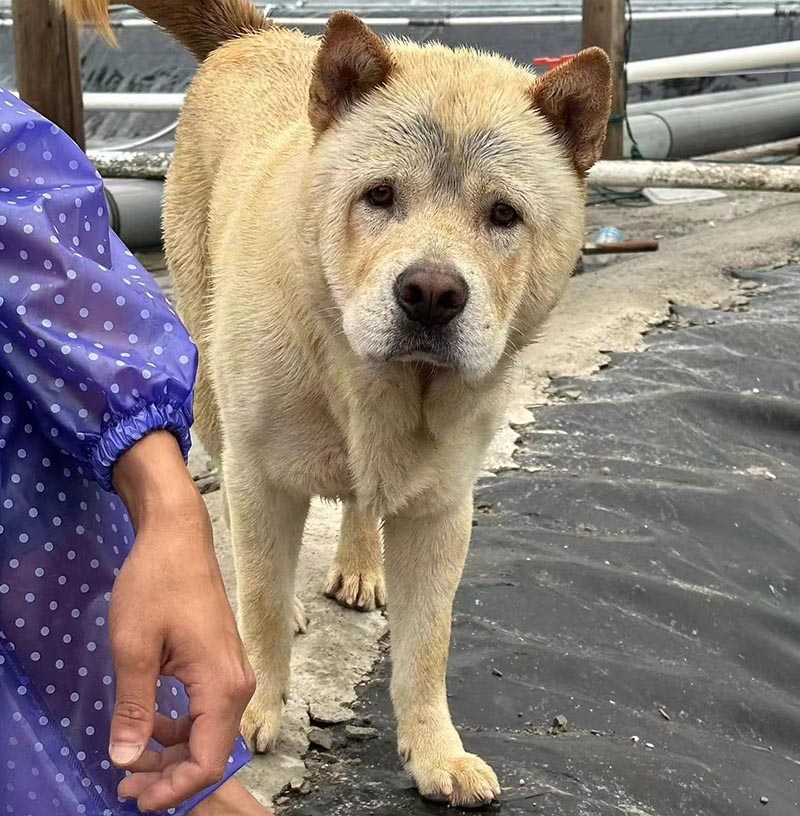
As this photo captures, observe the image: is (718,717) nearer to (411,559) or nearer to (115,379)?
(411,559)

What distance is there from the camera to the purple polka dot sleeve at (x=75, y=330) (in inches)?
50.7

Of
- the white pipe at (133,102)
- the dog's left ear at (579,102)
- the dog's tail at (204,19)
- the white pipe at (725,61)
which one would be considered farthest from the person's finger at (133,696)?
the white pipe at (725,61)

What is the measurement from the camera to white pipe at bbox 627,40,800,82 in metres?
9.09

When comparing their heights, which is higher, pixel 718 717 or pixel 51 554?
pixel 51 554

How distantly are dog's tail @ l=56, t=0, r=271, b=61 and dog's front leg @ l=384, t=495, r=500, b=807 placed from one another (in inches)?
68.8

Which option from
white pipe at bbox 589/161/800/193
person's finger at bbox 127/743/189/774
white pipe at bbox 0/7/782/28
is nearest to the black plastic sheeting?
person's finger at bbox 127/743/189/774

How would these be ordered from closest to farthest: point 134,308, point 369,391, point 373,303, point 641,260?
point 134,308 < point 373,303 < point 369,391 < point 641,260

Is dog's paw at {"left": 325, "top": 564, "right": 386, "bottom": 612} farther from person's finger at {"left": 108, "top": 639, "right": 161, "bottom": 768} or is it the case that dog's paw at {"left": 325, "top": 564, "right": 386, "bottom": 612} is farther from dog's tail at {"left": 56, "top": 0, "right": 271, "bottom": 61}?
person's finger at {"left": 108, "top": 639, "right": 161, "bottom": 768}

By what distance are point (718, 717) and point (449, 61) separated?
1546 mm

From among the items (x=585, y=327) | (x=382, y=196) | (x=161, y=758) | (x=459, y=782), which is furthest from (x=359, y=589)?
(x=585, y=327)

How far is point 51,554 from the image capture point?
1.41 m

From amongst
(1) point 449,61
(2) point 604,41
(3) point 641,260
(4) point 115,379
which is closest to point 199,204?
(1) point 449,61

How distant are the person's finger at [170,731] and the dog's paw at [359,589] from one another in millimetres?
1789

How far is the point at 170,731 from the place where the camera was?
1.28 metres
